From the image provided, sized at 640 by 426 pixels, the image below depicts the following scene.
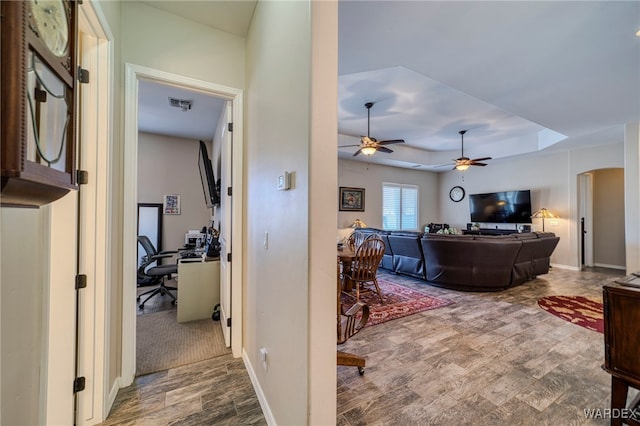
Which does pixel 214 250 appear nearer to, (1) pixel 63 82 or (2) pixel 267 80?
(2) pixel 267 80

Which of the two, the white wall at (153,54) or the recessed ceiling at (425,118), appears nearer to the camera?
the white wall at (153,54)

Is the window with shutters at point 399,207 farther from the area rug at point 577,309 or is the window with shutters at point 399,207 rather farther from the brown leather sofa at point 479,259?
the area rug at point 577,309

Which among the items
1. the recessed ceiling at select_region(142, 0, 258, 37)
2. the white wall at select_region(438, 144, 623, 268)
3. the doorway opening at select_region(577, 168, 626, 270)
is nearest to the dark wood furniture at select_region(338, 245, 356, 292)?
the recessed ceiling at select_region(142, 0, 258, 37)

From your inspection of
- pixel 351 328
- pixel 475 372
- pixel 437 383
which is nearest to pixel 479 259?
pixel 475 372

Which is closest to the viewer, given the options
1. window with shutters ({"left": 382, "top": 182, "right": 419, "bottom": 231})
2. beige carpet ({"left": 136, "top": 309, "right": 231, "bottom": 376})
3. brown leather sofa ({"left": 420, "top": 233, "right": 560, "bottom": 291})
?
beige carpet ({"left": 136, "top": 309, "right": 231, "bottom": 376})

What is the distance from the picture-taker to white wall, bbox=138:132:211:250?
486 cm

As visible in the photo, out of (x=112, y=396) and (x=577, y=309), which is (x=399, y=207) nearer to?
(x=577, y=309)

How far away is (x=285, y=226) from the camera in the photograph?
1.34 meters

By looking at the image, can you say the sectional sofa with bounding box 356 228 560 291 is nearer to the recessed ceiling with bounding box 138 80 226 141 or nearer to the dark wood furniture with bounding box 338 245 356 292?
the dark wood furniture with bounding box 338 245 356 292

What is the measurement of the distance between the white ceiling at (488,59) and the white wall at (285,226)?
0.87m

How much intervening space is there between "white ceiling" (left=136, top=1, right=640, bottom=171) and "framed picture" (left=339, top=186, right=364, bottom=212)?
2.37 meters

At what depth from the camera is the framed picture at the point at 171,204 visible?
197 inches

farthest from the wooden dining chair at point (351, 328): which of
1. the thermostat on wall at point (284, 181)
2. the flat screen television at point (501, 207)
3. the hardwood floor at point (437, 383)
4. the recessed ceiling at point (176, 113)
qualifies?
the flat screen television at point (501, 207)

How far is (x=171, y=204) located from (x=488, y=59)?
5.48m
